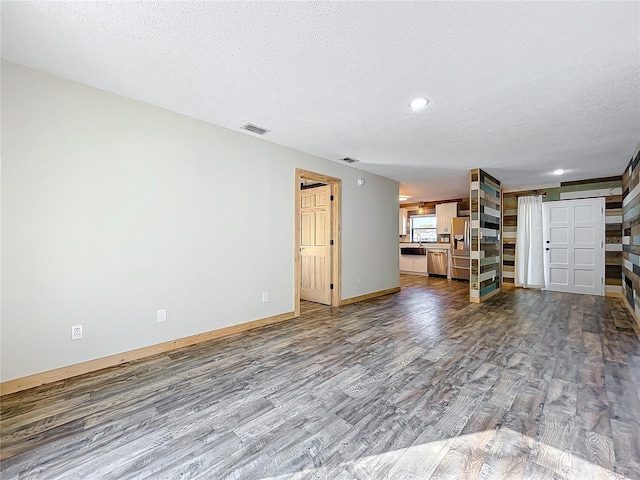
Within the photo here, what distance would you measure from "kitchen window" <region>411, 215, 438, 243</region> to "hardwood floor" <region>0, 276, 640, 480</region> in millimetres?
6633

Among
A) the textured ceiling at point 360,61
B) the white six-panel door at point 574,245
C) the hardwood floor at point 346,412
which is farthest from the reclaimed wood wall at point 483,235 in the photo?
the hardwood floor at point 346,412

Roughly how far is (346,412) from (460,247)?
7.72m

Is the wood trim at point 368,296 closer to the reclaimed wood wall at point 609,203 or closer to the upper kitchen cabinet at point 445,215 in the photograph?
the upper kitchen cabinet at point 445,215

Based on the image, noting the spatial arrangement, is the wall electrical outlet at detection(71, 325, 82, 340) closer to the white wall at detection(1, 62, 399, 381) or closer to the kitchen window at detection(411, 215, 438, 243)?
the white wall at detection(1, 62, 399, 381)

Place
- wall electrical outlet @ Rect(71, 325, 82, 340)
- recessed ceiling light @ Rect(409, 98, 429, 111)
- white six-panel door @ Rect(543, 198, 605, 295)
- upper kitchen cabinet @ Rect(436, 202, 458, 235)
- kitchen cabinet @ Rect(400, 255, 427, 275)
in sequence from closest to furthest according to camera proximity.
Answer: wall electrical outlet @ Rect(71, 325, 82, 340) < recessed ceiling light @ Rect(409, 98, 429, 111) < white six-panel door @ Rect(543, 198, 605, 295) < upper kitchen cabinet @ Rect(436, 202, 458, 235) < kitchen cabinet @ Rect(400, 255, 427, 275)

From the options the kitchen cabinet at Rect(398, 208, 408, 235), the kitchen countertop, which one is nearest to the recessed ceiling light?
the kitchen countertop

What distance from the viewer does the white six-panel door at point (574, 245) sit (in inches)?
238

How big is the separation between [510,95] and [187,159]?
3189mm

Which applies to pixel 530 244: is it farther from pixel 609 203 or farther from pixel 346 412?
pixel 346 412

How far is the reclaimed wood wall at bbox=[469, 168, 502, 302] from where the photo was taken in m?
5.38

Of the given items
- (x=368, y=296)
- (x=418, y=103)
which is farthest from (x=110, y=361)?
(x=368, y=296)

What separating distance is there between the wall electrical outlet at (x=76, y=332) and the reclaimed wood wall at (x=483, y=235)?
224 inches

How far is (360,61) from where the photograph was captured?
2111 millimetres

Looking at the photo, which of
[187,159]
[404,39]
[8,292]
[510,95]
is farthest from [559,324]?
[8,292]
